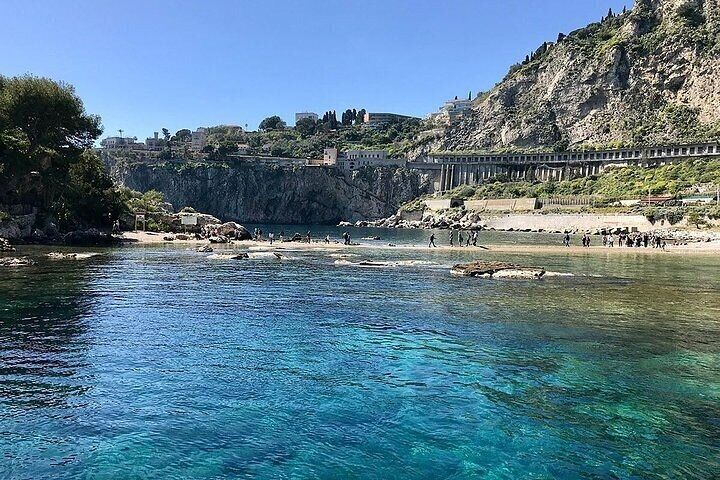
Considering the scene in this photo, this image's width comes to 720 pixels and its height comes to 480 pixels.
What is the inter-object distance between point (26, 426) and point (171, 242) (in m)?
64.6

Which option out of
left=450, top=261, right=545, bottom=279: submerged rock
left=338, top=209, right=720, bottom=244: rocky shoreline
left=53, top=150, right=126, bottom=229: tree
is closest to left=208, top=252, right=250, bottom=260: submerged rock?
left=450, top=261, right=545, bottom=279: submerged rock

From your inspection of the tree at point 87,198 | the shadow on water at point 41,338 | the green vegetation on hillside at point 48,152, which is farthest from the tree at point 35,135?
the shadow on water at point 41,338

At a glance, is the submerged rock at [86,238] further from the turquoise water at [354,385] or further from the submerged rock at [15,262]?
the turquoise water at [354,385]

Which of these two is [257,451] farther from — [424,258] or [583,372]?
[424,258]

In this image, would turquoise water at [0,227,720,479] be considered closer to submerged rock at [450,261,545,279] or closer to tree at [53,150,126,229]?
submerged rock at [450,261,545,279]

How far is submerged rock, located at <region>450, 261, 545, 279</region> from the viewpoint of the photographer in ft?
136

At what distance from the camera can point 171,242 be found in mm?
74188

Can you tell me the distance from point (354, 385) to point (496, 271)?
28974 millimetres

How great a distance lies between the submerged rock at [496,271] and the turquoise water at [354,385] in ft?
27.7

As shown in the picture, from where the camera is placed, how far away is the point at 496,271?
42.7 meters

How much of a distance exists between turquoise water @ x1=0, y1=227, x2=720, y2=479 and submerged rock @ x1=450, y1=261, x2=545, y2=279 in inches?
332

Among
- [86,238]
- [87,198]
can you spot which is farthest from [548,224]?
[86,238]

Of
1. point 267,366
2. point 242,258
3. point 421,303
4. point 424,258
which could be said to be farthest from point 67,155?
point 267,366

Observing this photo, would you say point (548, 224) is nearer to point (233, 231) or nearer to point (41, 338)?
point (233, 231)
